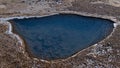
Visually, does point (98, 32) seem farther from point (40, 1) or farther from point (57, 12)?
point (40, 1)

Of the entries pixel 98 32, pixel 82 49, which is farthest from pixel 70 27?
pixel 82 49

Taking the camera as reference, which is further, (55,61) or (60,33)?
(60,33)

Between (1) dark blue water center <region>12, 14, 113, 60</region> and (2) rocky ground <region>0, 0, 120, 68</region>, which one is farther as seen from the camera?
(1) dark blue water center <region>12, 14, 113, 60</region>

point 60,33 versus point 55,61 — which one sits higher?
point 60,33

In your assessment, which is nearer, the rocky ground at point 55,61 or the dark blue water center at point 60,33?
the rocky ground at point 55,61

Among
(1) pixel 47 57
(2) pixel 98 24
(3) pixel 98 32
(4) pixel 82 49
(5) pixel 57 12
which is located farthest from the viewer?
(5) pixel 57 12
